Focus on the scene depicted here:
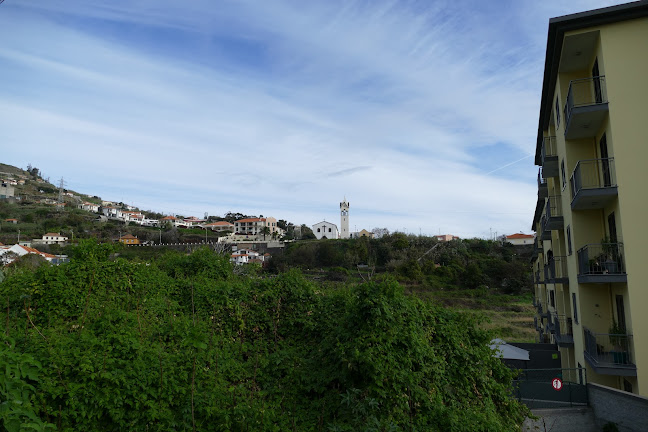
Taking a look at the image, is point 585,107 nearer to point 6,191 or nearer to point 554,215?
point 554,215

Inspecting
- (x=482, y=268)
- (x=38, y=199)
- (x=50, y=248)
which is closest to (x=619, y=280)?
(x=482, y=268)

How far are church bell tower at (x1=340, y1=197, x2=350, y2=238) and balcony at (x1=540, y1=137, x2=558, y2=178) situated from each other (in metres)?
92.3

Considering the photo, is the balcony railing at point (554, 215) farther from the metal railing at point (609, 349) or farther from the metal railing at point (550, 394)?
the metal railing at point (550, 394)

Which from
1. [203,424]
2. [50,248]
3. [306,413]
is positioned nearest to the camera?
[203,424]

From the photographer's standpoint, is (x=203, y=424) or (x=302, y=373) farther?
(x=302, y=373)

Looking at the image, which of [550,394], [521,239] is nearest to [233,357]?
[550,394]

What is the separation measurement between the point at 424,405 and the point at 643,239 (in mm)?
8074

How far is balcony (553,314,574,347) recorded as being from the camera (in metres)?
15.4

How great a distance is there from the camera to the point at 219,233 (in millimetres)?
105562

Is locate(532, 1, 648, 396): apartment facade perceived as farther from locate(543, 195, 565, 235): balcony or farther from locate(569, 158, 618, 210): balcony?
locate(543, 195, 565, 235): balcony

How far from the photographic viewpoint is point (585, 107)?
36.0 feet

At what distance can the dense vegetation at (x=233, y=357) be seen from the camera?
4.82 metres

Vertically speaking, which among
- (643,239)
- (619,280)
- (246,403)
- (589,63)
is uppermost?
(589,63)

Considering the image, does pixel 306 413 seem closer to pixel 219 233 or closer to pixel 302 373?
pixel 302 373
